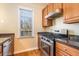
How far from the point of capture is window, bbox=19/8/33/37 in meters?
1.82

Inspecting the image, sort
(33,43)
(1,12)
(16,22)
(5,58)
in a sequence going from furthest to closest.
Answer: (33,43) < (16,22) < (1,12) < (5,58)

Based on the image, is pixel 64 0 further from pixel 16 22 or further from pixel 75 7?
pixel 16 22

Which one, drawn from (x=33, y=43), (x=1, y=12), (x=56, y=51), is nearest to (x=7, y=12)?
(x=1, y=12)

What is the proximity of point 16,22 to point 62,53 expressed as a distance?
0.99m

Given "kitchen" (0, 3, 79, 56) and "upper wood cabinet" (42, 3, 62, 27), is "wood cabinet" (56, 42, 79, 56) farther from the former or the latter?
"upper wood cabinet" (42, 3, 62, 27)

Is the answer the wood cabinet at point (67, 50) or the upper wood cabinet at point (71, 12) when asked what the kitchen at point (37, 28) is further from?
the wood cabinet at point (67, 50)

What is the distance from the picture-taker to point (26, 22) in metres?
1.85

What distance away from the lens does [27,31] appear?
1914 mm

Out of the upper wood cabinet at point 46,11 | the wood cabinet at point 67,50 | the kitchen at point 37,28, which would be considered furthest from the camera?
the upper wood cabinet at point 46,11

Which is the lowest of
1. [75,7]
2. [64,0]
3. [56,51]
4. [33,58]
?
[56,51]

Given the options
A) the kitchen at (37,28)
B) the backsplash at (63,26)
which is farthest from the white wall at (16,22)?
the backsplash at (63,26)

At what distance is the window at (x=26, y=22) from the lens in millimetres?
1816

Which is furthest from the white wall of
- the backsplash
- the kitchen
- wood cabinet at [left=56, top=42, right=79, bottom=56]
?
wood cabinet at [left=56, top=42, right=79, bottom=56]

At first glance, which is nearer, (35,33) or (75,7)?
(75,7)
